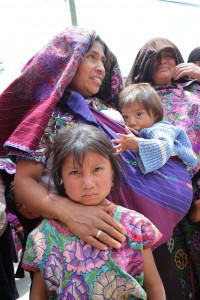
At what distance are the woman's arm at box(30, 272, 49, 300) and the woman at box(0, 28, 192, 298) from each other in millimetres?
249

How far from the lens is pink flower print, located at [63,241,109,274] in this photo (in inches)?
46.3

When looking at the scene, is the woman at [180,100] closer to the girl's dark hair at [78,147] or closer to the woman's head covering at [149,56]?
the woman's head covering at [149,56]

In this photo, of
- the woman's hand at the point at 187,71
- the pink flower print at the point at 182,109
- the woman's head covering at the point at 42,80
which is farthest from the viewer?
the woman's hand at the point at 187,71

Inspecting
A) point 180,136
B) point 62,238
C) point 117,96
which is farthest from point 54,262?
point 117,96

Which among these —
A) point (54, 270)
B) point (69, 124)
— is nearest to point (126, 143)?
point (69, 124)

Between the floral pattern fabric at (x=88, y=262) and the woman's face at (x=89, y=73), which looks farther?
the woman's face at (x=89, y=73)

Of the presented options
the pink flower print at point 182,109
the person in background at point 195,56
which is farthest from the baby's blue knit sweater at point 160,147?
the person in background at point 195,56

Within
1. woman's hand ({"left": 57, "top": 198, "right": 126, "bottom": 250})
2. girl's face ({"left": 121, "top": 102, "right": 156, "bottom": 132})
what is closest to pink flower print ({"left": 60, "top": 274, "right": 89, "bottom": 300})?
woman's hand ({"left": 57, "top": 198, "right": 126, "bottom": 250})

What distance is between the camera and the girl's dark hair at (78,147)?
4.13 ft

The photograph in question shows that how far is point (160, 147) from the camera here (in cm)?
156

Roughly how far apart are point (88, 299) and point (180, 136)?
1.05 metres

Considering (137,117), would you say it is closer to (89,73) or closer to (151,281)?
(89,73)

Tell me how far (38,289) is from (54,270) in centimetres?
15

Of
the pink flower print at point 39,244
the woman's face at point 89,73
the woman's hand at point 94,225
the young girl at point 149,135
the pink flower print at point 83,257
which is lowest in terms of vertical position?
the pink flower print at point 83,257
